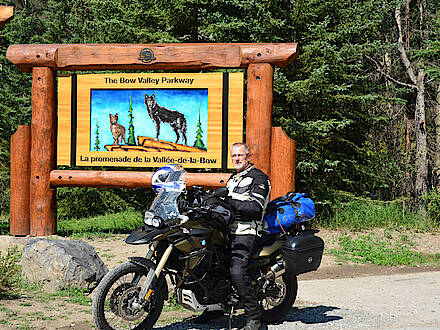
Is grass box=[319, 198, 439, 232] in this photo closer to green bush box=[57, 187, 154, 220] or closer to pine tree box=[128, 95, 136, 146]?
pine tree box=[128, 95, 136, 146]

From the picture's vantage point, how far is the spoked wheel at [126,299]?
4969 mm

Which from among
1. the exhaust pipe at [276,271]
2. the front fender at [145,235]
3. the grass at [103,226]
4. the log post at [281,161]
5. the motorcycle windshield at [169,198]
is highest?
the log post at [281,161]

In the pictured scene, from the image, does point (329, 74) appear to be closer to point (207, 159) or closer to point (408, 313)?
point (207, 159)

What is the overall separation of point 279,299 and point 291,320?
301 mm

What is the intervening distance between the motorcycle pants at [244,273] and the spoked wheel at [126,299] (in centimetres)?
73

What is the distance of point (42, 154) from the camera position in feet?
35.4

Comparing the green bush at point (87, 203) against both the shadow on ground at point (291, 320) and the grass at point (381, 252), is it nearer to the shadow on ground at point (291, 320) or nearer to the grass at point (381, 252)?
the grass at point (381, 252)

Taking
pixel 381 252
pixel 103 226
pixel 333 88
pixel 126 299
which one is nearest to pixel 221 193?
pixel 126 299

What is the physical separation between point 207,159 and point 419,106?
7912 mm

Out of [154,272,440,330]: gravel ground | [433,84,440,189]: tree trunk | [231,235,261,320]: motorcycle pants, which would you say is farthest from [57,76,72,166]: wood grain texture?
[433,84,440,189]: tree trunk

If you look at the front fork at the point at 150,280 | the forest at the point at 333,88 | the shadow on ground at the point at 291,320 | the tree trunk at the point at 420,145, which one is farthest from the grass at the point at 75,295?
the tree trunk at the point at 420,145

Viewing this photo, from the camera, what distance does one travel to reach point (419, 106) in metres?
15.4

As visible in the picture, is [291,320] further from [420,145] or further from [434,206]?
[420,145]

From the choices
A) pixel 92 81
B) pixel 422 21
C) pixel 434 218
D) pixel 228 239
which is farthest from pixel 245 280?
pixel 422 21
